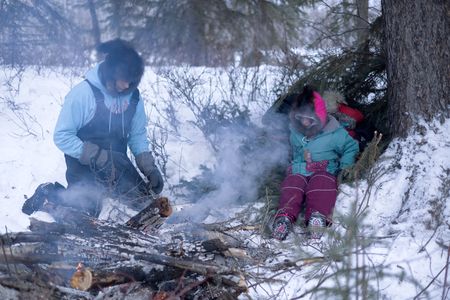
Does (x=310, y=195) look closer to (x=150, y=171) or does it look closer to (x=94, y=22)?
(x=150, y=171)

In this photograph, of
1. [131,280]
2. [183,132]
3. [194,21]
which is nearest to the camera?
[131,280]

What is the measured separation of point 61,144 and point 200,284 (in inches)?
72.4

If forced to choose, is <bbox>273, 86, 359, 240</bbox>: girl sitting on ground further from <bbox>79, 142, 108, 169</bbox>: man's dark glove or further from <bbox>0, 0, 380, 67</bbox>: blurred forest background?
<bbox>0, 0, 380, 67</bbox>: blurred forest background

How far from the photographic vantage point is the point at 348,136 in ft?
13.8

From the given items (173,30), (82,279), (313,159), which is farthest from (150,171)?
(173,30)

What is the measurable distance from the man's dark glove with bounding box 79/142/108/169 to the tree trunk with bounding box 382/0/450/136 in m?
2.42

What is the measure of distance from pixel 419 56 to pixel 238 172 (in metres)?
1.83

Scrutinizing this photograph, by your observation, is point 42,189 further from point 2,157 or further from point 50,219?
point 2,157

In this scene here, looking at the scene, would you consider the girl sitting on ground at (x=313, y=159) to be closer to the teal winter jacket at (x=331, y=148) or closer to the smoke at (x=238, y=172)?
the teal winter jacket at (x=331, y=148)

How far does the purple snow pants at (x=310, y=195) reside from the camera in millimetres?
3861

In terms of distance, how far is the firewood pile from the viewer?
262 cm

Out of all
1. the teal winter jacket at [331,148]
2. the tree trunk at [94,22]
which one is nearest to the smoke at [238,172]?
the teal winter jacket at [331,148]

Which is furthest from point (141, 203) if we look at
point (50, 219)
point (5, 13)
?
point (5, 13)

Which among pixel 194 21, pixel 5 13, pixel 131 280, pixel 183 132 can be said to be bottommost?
pixel 131 280
